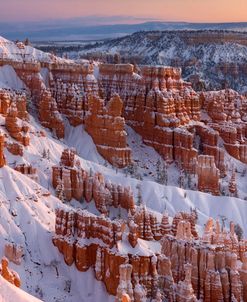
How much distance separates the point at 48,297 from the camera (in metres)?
36.9

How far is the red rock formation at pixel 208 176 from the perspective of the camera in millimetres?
65181

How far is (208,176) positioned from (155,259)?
30.9m

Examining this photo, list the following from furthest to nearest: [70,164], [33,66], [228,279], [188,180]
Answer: [33,66]
[188,180]
[70,164]
[228,279]

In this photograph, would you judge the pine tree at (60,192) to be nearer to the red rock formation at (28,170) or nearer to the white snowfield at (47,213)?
the white snowfield at (47,213)

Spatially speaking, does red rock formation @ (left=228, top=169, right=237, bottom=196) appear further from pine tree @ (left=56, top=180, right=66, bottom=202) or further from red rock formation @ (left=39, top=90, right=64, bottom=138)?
pine tree @ (left=56, top=180, right=66, bottom=202)

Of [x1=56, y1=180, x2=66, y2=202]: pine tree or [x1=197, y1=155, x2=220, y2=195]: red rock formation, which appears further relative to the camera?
[x1=197, y1=155, x2=220, y2=195]: red rock formation

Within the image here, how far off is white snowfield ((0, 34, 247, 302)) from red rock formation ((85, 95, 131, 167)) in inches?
102

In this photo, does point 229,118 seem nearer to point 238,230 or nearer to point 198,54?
point 238,230

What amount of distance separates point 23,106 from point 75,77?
15.8 m

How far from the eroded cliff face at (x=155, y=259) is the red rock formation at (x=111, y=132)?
27.8 meters

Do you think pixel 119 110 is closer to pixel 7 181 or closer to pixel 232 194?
pixel 232 194

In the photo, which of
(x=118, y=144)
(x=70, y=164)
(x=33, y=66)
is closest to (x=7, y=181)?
(x=70, y=164)

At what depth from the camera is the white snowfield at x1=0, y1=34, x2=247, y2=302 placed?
3738cm

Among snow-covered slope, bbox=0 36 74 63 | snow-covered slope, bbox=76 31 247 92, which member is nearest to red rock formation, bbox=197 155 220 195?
snow-covered slope, bbox=0 36 74 63
